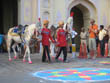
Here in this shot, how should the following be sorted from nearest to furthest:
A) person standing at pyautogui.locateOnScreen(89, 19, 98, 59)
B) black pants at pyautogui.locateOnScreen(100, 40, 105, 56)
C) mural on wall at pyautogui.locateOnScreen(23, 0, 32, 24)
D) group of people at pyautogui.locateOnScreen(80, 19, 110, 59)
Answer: person standing at pyautogui.locateOnScreen(89, 19, 98, 59), group of people at pyautogui.locateOnScreen(80, 19, 110, 59), black pants at pyautogui.locateOnScreen(100, 40, 105, 56), mural on wall at pyautogui.locateOnScreen(23, 0, 32, 24)

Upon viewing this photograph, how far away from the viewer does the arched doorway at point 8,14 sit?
837 inches

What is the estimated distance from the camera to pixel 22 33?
1063 centimetres

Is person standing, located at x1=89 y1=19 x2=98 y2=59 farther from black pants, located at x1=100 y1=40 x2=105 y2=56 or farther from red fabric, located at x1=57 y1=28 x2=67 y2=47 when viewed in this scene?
red fabric, located at x1=57 y1=28 x2=67 y2=47

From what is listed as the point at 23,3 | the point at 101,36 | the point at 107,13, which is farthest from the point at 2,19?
the point at 101,36

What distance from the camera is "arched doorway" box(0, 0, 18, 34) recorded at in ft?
69.7

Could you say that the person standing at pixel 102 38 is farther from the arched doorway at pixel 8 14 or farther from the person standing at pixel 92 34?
the arched doorway at pixel 8 14

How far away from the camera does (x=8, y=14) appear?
2267cm

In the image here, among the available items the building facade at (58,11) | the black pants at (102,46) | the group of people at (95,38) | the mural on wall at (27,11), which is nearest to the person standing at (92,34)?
the group of people at (95,38)

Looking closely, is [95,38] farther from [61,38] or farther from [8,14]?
[8,14]

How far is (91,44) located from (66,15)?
227 inches

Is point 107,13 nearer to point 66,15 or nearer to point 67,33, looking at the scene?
point 66,15

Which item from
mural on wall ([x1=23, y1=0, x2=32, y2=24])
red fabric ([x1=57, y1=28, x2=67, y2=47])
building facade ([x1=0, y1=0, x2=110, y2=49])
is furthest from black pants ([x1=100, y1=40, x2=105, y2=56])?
mural on wall ([x1=23, y1=0, x2=32, y2=24])

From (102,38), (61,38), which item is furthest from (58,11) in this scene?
(61,38)

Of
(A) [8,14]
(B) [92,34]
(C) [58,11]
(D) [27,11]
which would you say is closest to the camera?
(B) [92,34]
